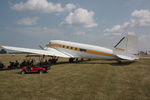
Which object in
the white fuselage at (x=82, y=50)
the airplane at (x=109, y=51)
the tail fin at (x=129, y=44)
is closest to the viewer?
the airplane at (x=109, y=51)

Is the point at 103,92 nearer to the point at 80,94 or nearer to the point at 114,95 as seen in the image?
the point at 114,95

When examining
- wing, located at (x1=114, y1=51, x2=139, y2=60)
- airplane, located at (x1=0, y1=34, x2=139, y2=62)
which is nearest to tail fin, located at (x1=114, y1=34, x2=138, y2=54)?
airplane, located at (x1=0, y1=34, x2=139, y2=62)

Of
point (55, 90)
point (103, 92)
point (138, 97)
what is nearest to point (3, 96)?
point (55, 90)

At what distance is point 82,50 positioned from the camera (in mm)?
26938

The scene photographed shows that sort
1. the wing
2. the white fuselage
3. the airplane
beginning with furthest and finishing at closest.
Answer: the white fuselage → the airplane → the wing

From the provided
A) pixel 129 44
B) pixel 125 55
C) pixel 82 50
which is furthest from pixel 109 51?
pixel 82 50

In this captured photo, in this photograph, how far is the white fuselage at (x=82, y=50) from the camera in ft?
80.3

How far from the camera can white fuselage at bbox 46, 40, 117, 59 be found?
24469 mm

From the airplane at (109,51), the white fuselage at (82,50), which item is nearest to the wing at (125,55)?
the airplane at (109,51)

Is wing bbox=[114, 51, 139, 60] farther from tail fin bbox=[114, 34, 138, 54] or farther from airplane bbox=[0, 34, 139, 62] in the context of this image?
tail fin bbox=[114, 34, 138, 54]

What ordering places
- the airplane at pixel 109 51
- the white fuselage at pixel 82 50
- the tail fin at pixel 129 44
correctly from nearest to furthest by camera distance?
the airplane at pixel 109 51, the tail fin at pixel 129 44, the white fuselage at pixel 82 50

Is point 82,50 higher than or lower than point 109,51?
higher

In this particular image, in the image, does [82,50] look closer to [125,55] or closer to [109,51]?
[109,51]

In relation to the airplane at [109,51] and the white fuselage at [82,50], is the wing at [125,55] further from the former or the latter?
the white fuselage at [82,50]
